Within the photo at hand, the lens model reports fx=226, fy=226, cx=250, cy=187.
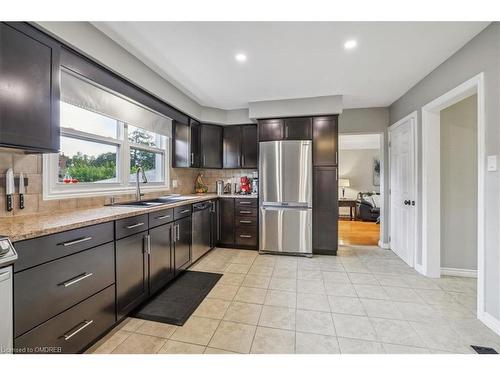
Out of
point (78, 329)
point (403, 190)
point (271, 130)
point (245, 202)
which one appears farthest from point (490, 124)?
point (78, 329)

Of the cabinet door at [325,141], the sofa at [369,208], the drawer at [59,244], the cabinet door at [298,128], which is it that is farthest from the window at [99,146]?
the sofa at [369,208]

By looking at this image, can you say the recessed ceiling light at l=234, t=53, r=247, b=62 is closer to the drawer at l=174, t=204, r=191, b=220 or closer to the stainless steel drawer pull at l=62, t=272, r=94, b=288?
the drawer at l=174, t=204, r=191, b=220

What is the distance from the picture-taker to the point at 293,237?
362 centimetres

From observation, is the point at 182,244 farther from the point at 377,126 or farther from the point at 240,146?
the point at 377,126

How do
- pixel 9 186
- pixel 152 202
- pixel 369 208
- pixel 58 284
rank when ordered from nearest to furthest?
pixel 58 284, pixel 9 186, pixel 152 202, pixel 369 208

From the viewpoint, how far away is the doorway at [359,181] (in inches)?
255

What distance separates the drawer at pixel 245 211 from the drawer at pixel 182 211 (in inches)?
43.3

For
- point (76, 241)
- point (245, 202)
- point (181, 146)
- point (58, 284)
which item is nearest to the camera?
point (58, 284)

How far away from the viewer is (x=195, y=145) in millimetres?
4008

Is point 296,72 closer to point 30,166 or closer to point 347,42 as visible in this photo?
point 347,42

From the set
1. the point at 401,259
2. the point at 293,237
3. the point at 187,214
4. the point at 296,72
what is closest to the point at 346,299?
the point at 293,237

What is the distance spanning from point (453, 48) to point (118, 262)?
359cm

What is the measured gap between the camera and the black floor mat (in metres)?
1.97

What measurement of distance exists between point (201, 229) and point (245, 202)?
90cm
